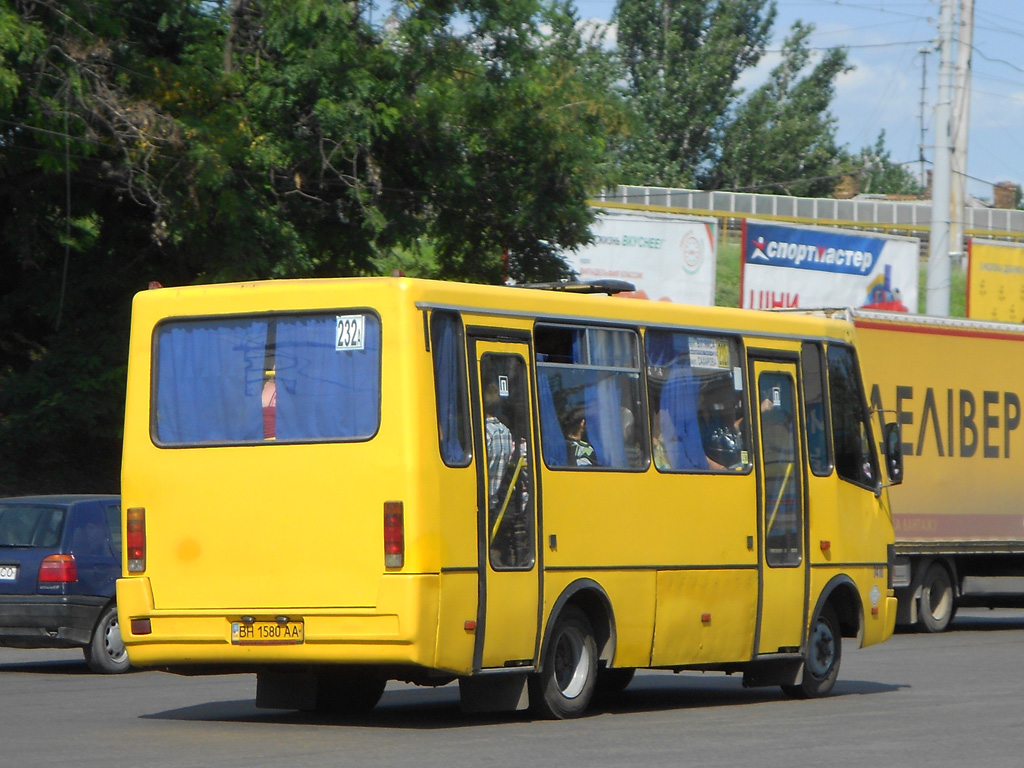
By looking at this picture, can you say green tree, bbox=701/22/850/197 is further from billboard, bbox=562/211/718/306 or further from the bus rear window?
the bus rear window

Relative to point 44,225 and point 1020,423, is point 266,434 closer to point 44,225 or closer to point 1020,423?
point 1020,423

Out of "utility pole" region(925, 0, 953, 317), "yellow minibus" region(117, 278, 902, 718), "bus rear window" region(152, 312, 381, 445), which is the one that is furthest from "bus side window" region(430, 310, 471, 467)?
"utility pole" region(925, 0, 953, 317)

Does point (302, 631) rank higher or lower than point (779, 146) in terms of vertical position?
lower

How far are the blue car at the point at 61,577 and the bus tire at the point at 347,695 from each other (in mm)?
3984

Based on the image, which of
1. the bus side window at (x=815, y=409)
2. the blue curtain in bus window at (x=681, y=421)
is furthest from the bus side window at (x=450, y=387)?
the bus side window at (x=815, y=409)

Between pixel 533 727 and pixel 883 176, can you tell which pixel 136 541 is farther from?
pixel 883 176

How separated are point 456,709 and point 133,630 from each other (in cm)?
251

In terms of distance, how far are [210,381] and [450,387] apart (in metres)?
1.53

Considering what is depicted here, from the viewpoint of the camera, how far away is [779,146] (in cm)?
7244

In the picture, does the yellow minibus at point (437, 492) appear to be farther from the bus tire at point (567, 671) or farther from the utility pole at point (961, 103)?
the utility pole at point (961, 103)

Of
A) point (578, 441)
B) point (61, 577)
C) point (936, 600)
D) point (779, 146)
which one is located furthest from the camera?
point (779, 146)

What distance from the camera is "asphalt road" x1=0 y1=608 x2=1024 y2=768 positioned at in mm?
8969

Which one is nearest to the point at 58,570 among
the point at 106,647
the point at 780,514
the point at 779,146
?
the point at 106,647

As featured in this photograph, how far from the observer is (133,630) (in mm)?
10320
